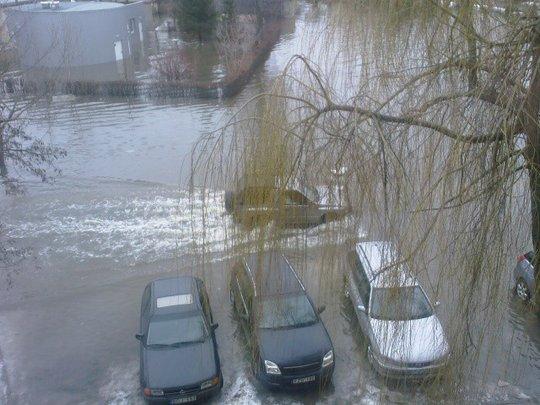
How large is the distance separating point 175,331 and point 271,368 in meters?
1.62

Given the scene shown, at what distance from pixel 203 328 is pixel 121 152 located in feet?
36.8

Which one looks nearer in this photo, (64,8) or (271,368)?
(271,368)

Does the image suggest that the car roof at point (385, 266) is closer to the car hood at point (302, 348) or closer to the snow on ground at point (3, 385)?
the car hood at point (302, 348)

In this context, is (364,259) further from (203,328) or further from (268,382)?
(203,328)

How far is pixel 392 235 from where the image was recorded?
4.14m

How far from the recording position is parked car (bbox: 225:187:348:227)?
14.1 feet

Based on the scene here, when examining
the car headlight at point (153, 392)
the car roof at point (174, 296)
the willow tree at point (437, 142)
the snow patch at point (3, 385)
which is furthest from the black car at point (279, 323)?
the snow patch at point (3, 385)

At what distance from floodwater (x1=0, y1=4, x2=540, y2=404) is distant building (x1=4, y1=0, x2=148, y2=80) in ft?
31.6

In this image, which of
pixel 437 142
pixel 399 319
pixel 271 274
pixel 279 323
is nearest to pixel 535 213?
pixel 437 142

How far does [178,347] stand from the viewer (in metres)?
8.34

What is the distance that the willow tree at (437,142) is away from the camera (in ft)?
12.5

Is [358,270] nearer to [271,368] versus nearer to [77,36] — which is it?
[271,368]

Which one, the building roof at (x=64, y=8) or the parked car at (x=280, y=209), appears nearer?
the parked car at (x=280, y=209)

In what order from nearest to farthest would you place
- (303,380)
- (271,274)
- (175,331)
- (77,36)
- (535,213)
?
(535,213) < (271,274) < (303,380) < (175,331) < (77,36)
